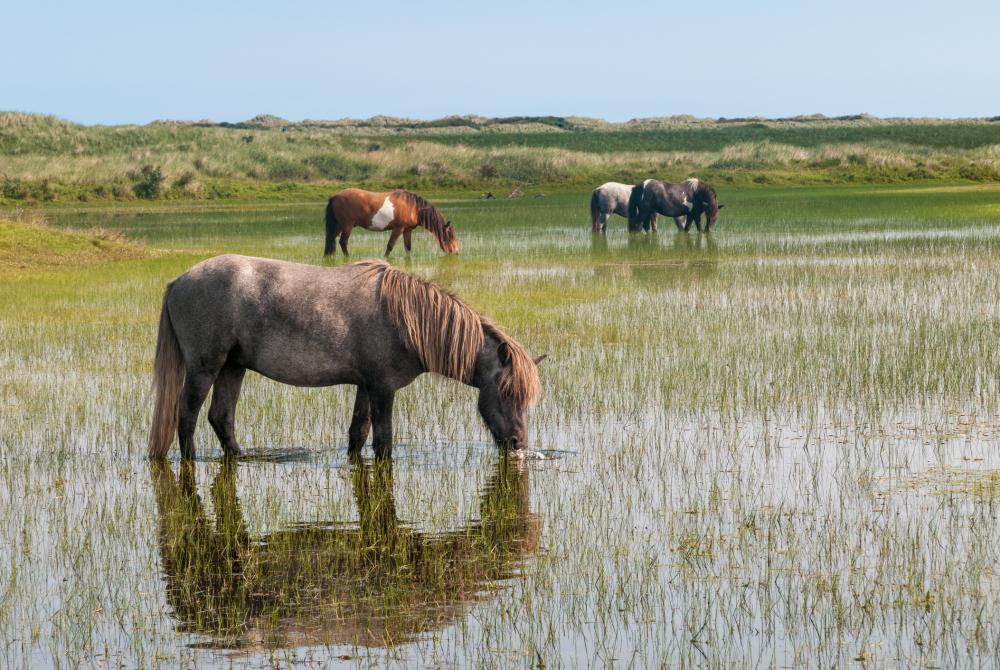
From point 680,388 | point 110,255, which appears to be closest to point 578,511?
point 680,388

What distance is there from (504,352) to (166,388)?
2.53 metres

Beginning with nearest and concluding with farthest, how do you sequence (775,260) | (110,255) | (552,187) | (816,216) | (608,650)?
(608,650), (775,260), (110,255), (816,216), (552,187)

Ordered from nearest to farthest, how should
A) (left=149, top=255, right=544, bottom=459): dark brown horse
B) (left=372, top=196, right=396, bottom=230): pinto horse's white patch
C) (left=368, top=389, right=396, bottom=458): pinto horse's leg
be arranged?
1. (left=149, top=255, right=544, bottom=459): dark brown horse
2. (left=368, top=389, right=396, bottom=458): pinto horse's leg
3. (left=372, top=196, right=396, bottom=230): pinto horse's white patch

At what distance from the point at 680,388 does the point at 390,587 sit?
19.4ft

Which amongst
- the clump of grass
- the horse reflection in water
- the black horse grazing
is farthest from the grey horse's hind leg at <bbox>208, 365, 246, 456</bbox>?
the black horse grazing

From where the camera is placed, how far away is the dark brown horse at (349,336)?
851 centimetres

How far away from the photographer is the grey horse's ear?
27.6 ft

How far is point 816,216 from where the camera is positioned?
3731 cm

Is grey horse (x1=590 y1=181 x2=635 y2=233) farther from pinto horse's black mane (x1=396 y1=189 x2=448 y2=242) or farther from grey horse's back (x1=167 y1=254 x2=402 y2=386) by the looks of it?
grey horse's back (x1=167 y1=254 x2=402 y2=386)

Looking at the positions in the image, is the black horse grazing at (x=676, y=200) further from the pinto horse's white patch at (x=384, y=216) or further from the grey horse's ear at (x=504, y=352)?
the grey horse's ear at (x=504, y=352)

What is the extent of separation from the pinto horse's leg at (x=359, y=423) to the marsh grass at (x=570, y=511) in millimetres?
145

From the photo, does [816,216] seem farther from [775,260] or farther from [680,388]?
[680,388]

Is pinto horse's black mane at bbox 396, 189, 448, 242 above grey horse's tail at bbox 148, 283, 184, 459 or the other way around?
above

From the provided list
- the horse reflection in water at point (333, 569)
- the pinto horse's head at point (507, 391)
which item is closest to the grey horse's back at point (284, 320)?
the pinto horse's head at point (507, 391)
